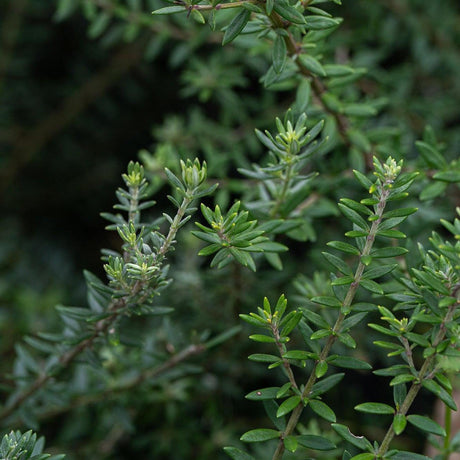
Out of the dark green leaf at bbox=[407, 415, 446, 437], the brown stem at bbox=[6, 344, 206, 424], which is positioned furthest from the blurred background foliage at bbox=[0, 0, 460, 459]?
the dark green leaf at bbox=[407, 415, 446, 437]

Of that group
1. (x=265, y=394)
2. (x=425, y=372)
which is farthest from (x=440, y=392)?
(x=265, y=394)

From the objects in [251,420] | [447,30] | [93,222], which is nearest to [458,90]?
[447,30]

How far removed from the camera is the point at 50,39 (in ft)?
7.62

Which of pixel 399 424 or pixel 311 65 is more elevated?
pixel 311 65

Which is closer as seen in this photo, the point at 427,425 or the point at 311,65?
the point at 427,425

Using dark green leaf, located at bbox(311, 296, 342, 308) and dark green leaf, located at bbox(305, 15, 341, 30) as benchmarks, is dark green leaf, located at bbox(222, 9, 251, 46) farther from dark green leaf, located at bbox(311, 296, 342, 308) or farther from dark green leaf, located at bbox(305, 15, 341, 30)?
dark green leaf, located at bbox(311, 296, 342, 308)

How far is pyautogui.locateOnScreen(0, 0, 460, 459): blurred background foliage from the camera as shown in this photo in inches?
60.3

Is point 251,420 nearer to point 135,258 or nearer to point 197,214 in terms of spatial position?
point 197,214

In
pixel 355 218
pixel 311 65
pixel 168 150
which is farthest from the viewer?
pixel 168 150

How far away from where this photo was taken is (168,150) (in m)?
1.57

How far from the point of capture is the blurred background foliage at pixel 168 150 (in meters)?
1.53

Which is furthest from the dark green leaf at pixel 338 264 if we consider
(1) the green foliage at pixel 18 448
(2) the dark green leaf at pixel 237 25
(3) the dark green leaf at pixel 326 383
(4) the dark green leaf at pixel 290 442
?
(1) the green foliage at pixel 18 448

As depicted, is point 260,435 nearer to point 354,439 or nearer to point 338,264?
point 354,439

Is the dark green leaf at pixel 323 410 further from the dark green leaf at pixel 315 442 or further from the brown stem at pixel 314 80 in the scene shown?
the brown stem at pixel 314 80
